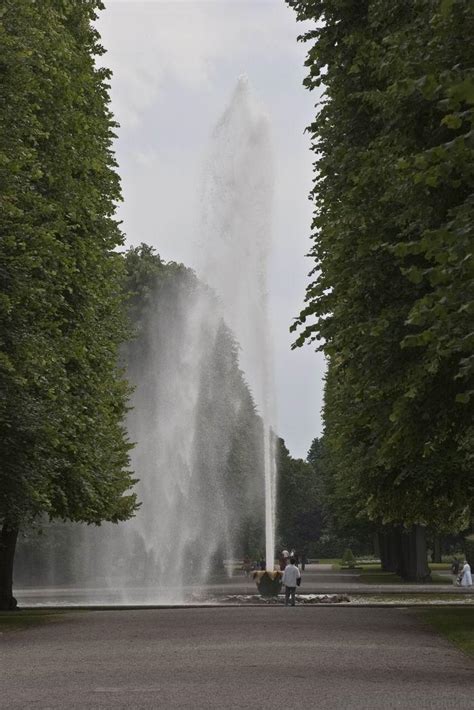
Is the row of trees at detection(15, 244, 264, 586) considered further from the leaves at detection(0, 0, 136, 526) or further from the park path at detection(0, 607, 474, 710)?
the park path at detection(0, 607, 474, 710)

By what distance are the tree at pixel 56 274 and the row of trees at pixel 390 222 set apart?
6287 mm

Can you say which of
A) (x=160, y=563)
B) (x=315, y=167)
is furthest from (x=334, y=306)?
(x=160, y=563)

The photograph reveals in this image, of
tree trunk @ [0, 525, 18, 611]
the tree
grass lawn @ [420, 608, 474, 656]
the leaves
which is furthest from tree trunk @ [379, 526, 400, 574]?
grass lawn @ [420, 608, 474, 656]

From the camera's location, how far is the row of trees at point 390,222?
17.4 m

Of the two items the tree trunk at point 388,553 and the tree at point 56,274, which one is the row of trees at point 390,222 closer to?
the tree at point 56,274

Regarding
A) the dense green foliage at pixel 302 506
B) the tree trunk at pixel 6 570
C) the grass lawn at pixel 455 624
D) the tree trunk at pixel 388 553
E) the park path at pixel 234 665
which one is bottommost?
the park path at pixel 234 665

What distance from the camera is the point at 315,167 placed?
1181 inches

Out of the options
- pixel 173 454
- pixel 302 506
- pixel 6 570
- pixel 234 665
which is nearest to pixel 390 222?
pixel 234 665

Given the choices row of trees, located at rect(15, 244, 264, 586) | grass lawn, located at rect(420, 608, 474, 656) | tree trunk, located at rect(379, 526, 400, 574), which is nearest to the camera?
grass lawn, located at rect(420, 608, 474, 656)

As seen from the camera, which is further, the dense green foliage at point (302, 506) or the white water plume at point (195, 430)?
the dense green foliage at point (302, 506)

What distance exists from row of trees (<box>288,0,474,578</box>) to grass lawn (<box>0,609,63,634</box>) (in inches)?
332

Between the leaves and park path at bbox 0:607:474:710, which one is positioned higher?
the leaves

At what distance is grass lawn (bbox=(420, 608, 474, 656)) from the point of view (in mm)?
24256

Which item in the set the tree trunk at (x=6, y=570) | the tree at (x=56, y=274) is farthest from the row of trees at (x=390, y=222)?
the tree trunk at (x=6, y=570)
